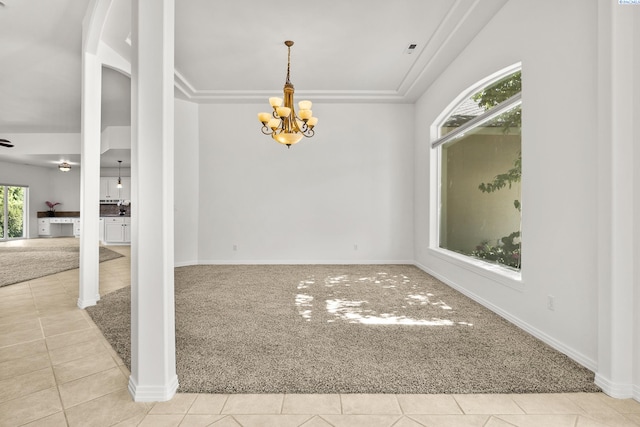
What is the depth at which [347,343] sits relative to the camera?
2496 millimetres

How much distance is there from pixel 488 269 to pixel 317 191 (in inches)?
133

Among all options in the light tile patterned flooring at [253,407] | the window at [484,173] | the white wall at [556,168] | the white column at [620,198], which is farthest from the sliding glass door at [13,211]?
the white column at [620,198]

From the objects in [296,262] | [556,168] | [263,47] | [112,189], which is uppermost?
[263,47]

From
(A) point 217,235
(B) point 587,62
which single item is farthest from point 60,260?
(B) point 587,62

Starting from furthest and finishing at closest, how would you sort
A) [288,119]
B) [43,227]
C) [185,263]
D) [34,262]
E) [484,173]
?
1. [43,227]
2. [34,262]
3. [185,263]
4. [288,119]
5. [484,173]

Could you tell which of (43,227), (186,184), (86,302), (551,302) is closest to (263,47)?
(186,184)

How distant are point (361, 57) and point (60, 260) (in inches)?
274

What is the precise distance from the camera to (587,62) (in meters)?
2.17

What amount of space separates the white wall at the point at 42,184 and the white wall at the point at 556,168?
13.8 m

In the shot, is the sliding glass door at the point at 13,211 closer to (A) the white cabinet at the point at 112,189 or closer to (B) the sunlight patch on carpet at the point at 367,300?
(A) the white cabinet at the point at 112,189

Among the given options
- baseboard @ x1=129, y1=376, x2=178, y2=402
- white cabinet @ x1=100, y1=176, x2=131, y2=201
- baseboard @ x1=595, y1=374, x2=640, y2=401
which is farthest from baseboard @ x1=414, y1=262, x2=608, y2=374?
white cabinet @ x1=100, y1=176, x2=131, y2=201

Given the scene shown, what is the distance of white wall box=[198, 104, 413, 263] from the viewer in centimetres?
602

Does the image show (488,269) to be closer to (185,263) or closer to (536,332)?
(536,332)

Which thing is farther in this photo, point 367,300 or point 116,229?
point 116,229
